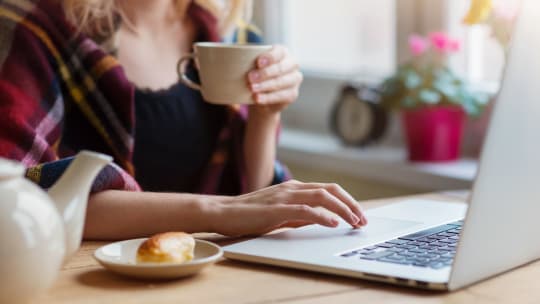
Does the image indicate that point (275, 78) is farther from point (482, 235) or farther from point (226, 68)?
point (482, 235)

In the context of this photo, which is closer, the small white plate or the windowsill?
the small white plate

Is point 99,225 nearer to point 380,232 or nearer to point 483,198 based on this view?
point 380,232

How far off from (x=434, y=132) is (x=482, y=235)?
1317 mm

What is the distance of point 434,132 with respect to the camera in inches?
84.4

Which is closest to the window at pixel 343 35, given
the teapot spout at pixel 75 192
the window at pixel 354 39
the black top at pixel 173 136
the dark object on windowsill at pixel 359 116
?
the window at pixel 354 39

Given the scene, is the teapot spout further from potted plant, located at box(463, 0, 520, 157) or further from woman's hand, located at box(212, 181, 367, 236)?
potted plant, located at box(463, 0, 520, 157)

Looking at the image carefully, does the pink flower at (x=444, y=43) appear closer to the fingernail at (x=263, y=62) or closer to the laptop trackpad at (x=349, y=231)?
the fingernail at (x=263, y=62)

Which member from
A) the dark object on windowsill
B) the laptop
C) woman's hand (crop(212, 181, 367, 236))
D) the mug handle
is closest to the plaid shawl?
the mug handle

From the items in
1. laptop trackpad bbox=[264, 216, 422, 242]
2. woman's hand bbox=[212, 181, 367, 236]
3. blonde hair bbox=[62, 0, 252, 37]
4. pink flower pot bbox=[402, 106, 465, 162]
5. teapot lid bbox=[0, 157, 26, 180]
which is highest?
blonde hair bbox=[62, 0, 252, 37]

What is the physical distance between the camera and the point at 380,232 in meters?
1.06

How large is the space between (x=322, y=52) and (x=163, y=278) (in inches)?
74.9

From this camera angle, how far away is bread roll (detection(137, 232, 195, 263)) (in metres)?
0.90

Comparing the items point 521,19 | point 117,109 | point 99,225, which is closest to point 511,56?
point 521,19

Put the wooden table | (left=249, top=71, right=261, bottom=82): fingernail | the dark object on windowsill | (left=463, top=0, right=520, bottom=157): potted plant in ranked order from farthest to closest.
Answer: the dark object on windowsill
(left=249, top=71, right=261, bottom=82): fingernail
(left=463, top=0, right=520, bottom=157): potted plant
the wooden table
